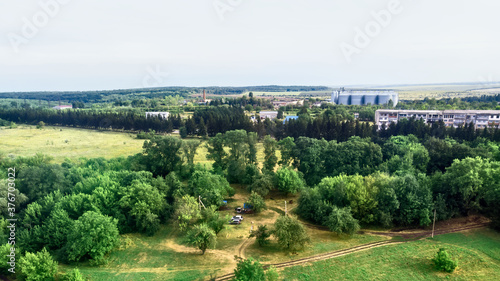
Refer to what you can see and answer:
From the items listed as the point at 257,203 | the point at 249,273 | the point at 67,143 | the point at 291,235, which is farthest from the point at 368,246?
the point at 67,143

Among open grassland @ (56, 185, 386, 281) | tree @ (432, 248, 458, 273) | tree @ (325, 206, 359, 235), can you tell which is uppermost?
tree @ (325, 206, 359, 235)

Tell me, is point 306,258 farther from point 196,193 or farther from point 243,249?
point 196,193

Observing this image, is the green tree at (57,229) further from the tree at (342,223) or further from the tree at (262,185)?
the tree at (342,223)

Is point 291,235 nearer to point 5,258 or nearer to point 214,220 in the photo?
point 214,220

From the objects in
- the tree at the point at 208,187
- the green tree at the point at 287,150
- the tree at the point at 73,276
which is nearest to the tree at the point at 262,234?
the tree at the point at 208,187

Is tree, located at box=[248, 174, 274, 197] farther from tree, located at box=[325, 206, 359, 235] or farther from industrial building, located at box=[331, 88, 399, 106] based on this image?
industrial building, located at box=[331, 88, 399, 106]

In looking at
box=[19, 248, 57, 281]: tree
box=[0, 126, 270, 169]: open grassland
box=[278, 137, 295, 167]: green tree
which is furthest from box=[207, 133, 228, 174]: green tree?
box=[19, 248, 57, 281]: tree
